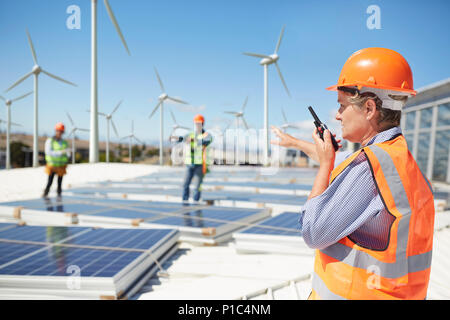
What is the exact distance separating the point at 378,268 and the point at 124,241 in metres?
3.76

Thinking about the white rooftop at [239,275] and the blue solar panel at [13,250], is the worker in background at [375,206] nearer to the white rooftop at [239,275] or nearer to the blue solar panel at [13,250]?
the white rooftop at [239,275]

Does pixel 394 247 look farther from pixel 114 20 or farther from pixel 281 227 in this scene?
pixel 114 20

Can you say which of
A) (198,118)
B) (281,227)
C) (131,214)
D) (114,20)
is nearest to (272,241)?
(281,227)

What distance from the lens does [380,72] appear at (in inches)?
55.6

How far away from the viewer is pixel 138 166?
850 inches

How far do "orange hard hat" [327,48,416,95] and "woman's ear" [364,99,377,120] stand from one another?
2.9 inches

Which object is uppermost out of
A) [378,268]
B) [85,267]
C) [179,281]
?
[378,268]

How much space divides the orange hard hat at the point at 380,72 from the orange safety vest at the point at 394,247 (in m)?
0.26

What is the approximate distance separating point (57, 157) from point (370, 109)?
9691mm

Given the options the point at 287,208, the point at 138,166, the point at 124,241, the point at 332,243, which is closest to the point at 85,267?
the point at 124,241

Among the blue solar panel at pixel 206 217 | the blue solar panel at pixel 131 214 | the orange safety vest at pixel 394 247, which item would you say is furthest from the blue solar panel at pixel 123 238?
the orange safety vest at pixel 394 247

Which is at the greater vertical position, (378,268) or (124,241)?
(378,268)

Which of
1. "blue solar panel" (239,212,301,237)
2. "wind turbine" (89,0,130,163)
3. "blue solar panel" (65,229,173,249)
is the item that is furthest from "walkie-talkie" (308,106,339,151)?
"wind turbine" (89,0,130,163)
